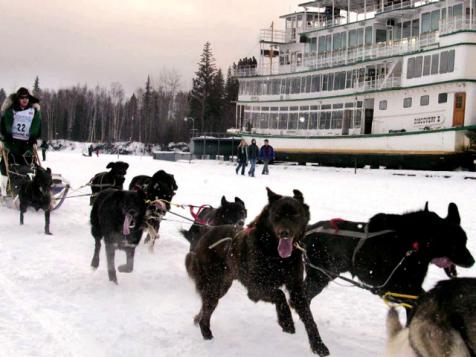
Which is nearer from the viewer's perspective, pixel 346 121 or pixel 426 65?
pixel 426 65

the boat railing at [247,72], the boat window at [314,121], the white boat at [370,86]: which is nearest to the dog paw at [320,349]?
the white boat at [370,86]

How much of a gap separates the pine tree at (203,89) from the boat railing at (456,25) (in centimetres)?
4341

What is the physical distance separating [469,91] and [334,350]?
2194 centimetres

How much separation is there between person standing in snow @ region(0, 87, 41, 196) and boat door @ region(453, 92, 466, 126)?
19.2m

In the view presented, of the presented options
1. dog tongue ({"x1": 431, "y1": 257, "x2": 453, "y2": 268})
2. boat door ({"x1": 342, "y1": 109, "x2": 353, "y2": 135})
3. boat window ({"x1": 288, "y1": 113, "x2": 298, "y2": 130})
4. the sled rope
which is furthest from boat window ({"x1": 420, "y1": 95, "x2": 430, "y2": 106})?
dog tongue ({"x1": 431, "y1": 257, "x2": 453, "y2": 268})

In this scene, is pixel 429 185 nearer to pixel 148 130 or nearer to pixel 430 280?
pixel 430 280

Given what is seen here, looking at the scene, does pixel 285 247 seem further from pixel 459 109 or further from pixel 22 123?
pixel 459 109

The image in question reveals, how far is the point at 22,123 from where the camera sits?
383 inches

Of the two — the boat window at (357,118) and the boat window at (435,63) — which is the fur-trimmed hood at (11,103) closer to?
the boat window at (435,63)

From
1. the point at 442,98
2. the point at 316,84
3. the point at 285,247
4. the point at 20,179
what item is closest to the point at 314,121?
the point at 316,84

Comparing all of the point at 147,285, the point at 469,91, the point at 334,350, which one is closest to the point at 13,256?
the point at 147,285

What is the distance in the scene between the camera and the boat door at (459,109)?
74.9ft

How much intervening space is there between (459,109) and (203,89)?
4697 centimetres

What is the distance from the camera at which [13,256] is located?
20.6 feet
